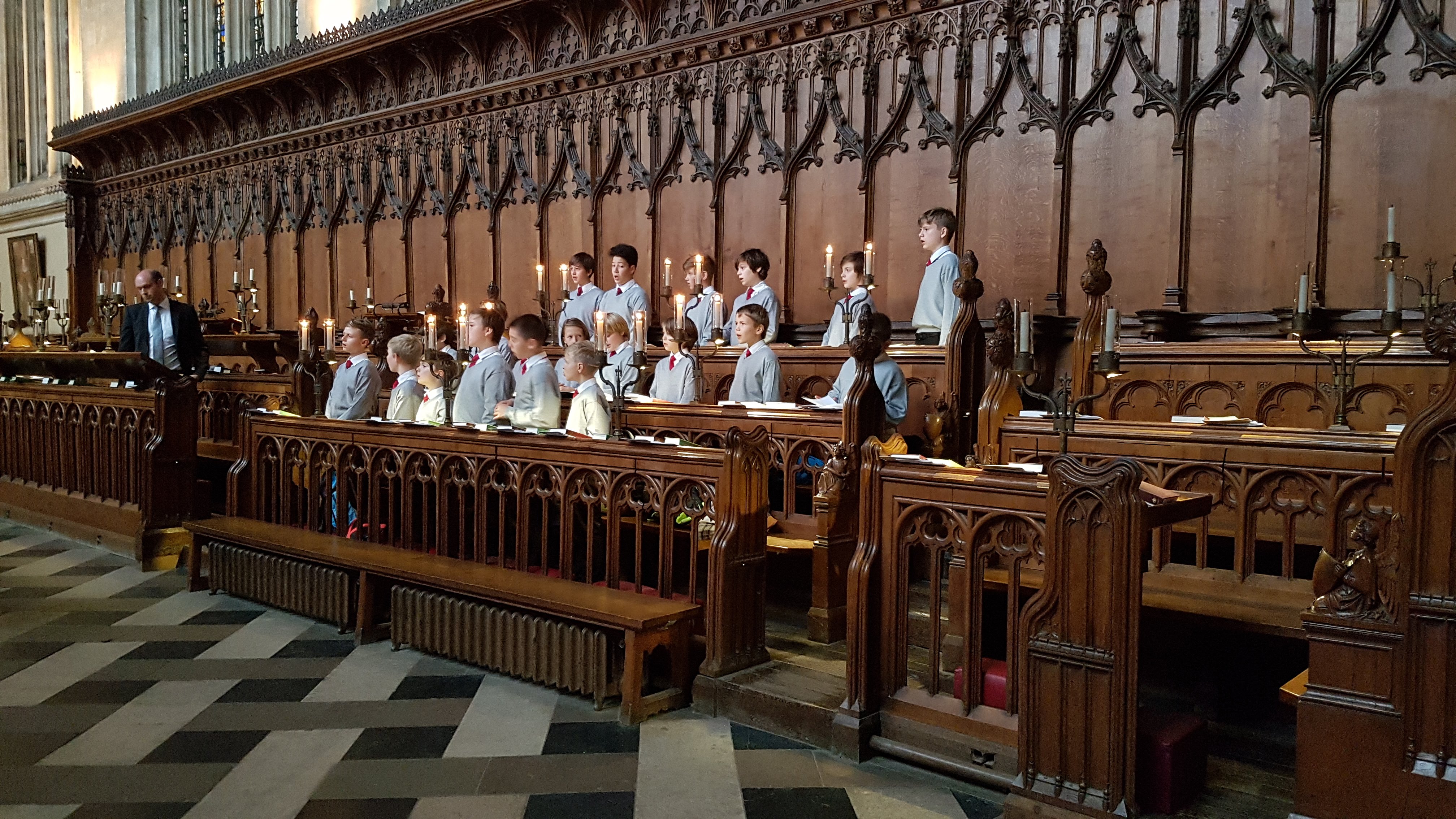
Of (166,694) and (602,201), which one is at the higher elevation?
(602,201)

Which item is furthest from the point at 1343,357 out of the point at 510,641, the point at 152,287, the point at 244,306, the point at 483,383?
the point at 244,306

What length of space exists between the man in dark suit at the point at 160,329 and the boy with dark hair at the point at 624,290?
384 centimetres

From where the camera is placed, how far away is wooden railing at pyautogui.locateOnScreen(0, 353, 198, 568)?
716cm

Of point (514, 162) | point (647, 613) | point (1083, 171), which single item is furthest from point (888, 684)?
point (514, 162)

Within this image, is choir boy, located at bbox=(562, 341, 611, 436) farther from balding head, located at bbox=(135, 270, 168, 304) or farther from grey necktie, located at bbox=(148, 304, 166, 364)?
grey necktie, located at bbox=(148, 304, 166, 364)

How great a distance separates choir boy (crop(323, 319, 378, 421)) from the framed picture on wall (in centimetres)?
1643

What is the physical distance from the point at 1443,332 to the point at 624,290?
8.21 m

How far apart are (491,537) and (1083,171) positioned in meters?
5.66

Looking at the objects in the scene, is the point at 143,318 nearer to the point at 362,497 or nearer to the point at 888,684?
the point at 362,497

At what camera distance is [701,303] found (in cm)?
975

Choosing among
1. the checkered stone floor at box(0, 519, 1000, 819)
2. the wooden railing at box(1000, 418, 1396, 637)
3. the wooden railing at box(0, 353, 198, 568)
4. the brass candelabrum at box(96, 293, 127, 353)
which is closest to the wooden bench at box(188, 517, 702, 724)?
the checkered stone floor at box(0, 519, 1000, 819)

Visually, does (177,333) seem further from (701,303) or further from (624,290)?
(701,303)

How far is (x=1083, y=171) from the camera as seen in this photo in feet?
26.8

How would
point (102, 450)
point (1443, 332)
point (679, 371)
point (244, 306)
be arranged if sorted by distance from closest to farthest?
point (1443, 332) → point (679, 371) → point (102, 450) → point (244, 306)
